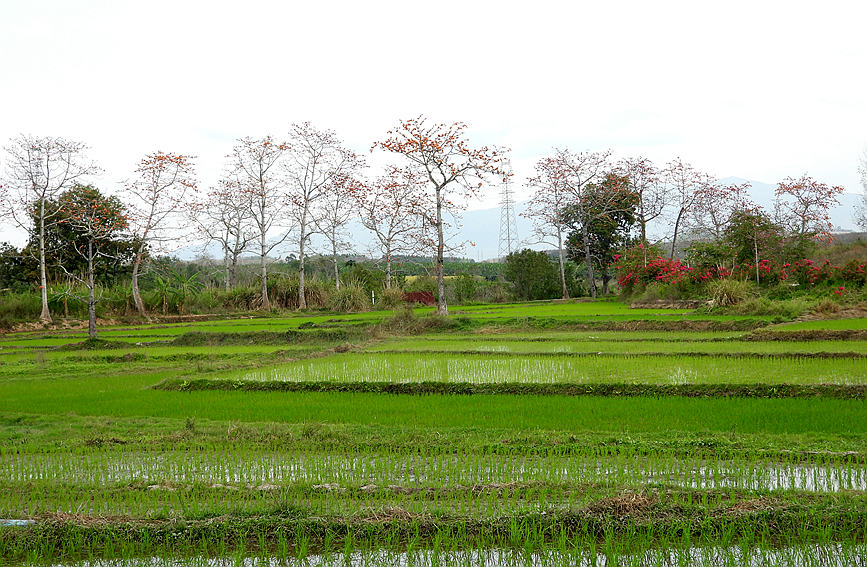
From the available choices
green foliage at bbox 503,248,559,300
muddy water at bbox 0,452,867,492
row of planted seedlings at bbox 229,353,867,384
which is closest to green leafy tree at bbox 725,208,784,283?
green foliage at bbox 503,248,559,300

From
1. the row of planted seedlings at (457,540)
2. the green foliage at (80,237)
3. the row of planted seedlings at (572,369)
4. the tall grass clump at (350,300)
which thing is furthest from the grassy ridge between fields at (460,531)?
the tall grass clump at (350,300)

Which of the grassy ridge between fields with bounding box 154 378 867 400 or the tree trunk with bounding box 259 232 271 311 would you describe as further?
the tree trunk with bounding box 259 232 271 311

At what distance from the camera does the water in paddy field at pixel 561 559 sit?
11.7ft

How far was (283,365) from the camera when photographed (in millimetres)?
12719

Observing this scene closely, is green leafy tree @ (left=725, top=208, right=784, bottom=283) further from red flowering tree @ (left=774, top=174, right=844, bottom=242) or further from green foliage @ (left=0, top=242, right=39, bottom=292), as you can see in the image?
green foliage @ (left=0, top=242, right=39, bottom=292)

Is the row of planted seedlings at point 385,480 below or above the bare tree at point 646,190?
below

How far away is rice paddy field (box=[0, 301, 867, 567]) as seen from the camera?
12.8 ft

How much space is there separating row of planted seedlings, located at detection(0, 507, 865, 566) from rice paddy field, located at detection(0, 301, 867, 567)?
14mm

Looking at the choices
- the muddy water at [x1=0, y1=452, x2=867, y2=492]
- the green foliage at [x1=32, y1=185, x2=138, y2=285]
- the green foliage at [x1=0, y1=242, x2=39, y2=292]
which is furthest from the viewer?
the green foliage at [x1=0, y1=242, x2=39, y2=292]

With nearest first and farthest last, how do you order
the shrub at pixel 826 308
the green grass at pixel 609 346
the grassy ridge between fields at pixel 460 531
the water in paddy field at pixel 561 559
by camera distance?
the water in paddy field at pixel 561 559
the grassy ridge between fields at pixel 460 531
the green grass at pixel 609 346
the shrub at pixel 826 308

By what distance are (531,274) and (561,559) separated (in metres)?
29.7

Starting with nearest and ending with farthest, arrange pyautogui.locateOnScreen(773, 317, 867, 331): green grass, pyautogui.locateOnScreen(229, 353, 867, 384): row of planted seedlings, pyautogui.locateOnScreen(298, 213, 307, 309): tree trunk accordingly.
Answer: pyautogui.locateOnScreen(229, 353, 867, 384): row of planted seedlings, pyautogui.locateOnScreen(773, 317, 867, 331): green grass, pyautogui.locateOnScreen(298, 213, 307, 309): tree trunk

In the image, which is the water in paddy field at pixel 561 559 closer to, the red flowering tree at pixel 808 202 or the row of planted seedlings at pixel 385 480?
the row of planted seedlings at pixel 385 480

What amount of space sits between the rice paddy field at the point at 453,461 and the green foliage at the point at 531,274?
20493 millimetres
